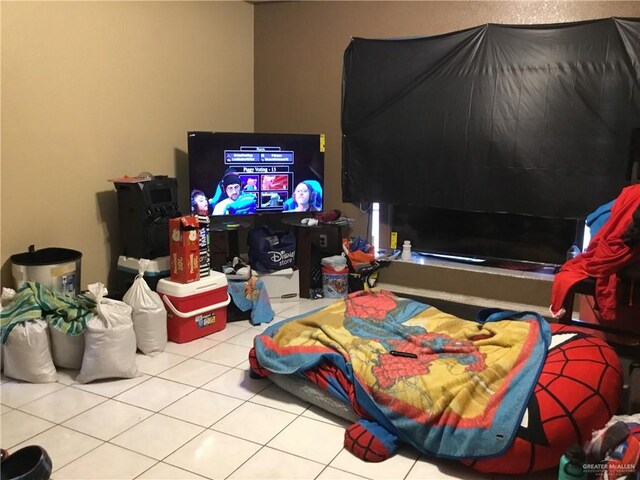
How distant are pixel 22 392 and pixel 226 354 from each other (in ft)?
3.44

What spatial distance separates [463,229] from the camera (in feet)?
14.0

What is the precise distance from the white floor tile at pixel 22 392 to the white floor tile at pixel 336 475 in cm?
146

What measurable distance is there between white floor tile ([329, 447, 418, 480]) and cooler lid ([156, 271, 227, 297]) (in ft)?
4.87

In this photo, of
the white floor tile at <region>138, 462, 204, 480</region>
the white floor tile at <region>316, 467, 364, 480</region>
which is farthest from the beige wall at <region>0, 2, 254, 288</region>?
the white floor tile at <region>316, 467, 364, 480</region>

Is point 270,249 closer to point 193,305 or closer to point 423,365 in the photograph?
point 193,305

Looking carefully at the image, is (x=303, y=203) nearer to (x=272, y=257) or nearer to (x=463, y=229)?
(x=272, y=257)

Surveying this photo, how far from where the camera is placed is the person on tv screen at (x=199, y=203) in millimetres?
4055

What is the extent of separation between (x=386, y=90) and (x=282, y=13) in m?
1.20

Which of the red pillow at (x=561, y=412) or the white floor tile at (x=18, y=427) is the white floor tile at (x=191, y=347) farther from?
the red pillow at (x=561, y=412)

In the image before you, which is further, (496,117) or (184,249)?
(496,117)

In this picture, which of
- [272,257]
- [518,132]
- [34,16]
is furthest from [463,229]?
[34,16]

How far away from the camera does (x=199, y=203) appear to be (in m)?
4.08

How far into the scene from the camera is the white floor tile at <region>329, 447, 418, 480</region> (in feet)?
7.02

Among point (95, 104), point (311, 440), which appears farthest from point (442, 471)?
point (95, 104)
